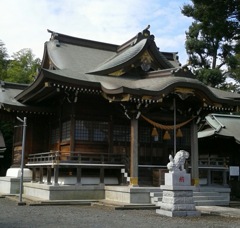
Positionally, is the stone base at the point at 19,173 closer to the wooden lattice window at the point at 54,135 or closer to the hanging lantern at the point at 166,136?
the wooden lattice window at the point at 54,135

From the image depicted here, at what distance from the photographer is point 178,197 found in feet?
40.3

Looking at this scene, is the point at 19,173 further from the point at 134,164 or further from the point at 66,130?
the point at 134,164

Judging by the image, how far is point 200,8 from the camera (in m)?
12.3

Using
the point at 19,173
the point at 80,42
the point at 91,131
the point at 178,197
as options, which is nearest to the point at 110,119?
the point at 91,131

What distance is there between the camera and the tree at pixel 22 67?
143ft

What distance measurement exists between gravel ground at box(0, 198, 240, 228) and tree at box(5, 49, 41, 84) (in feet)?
102

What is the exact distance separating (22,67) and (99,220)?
41786 mm

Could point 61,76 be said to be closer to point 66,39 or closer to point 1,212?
point 1,212

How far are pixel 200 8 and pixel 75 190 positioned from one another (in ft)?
30.9

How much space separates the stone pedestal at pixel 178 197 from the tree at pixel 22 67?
31.8 m

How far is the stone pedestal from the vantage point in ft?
40.1

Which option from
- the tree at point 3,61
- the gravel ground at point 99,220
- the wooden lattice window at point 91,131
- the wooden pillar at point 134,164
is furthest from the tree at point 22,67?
the gravel ground at point 99,220

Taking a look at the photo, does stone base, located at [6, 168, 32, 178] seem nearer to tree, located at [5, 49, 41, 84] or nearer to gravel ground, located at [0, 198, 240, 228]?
gravel ground, located at [0, 198, 240, 228]

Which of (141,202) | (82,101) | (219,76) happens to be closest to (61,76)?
(82,101)
